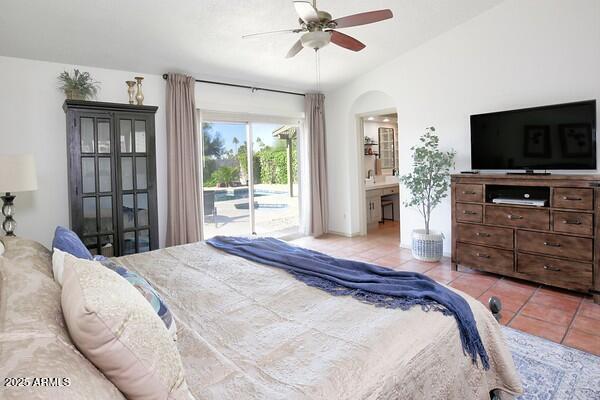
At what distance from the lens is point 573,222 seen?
10.5ft

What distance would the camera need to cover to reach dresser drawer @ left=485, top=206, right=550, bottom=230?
340 cm

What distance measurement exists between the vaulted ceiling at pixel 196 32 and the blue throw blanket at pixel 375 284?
7.71 ft

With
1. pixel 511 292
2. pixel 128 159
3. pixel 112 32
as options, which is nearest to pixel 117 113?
pixel 128 159

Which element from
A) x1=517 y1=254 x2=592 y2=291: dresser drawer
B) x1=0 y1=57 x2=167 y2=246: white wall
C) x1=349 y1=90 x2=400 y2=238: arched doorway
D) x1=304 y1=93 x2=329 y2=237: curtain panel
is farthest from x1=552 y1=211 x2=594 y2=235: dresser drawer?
x1=0 y1=57 x2=167 y2=246: white wall

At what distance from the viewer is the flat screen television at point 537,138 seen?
3.27 meters

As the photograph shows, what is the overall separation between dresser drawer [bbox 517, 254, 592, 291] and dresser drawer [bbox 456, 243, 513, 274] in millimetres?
117

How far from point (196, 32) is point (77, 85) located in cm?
139

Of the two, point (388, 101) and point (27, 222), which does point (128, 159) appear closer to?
point (27, 222)

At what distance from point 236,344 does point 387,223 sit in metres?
6.43

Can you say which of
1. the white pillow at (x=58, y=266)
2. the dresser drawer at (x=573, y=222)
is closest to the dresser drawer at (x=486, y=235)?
the dresser drawer at (x=573, y=222)

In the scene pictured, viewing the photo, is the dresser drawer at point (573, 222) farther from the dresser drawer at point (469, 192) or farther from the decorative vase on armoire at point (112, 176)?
the decorative vase on armoire at point (112, 176)

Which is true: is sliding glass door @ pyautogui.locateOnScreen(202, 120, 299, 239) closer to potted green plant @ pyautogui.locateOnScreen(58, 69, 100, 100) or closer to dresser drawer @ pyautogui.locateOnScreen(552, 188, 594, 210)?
potted green plant @ pyautogui.locateOnScreen(58, 69, 100, 100)

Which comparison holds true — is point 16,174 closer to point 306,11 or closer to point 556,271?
point 306,11

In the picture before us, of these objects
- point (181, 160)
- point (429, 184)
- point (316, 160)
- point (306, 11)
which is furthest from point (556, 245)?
point (181, 160)
